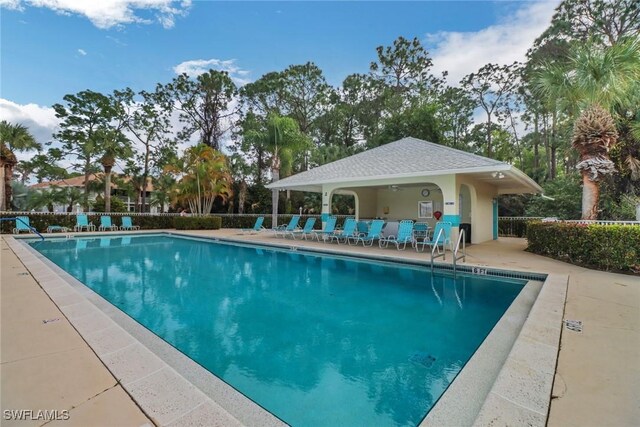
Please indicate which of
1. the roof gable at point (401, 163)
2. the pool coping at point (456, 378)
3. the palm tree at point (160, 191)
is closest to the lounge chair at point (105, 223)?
the palm tree at point (160, 191)

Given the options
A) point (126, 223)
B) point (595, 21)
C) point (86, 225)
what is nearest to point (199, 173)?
point (126, 223)

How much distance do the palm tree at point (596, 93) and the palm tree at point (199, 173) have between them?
61.6 feet

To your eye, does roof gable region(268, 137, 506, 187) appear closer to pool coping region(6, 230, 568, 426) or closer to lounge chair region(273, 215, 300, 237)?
lounge chair region(273, 215, 300, 237)

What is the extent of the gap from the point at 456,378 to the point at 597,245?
7.42 meters

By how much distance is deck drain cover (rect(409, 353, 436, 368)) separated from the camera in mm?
3645

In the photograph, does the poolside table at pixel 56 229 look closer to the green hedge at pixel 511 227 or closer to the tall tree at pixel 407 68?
the green hedge at pixel 511 227

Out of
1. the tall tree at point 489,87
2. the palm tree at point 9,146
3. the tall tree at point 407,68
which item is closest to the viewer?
the palm tree at point 9,146

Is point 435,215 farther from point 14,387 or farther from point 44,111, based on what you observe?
point 44,111

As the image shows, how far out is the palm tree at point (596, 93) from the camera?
9336 mm

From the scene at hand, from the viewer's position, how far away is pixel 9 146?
1856 cm

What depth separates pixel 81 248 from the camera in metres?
13.0

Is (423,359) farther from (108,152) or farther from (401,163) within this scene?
(108,152)

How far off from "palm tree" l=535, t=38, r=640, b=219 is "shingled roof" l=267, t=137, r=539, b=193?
Answer: 6.59 feet

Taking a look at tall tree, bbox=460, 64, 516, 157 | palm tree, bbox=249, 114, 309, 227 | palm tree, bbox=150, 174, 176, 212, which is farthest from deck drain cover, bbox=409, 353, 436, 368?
tall tree, bbox=460, 64, 516, 157
